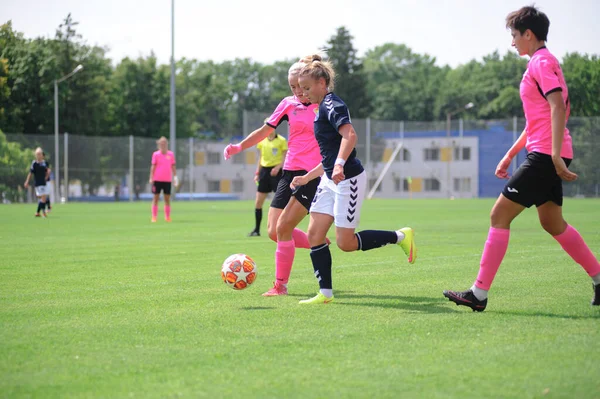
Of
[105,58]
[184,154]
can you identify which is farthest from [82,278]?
[105,58]

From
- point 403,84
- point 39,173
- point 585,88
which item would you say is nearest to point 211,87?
point 403,84

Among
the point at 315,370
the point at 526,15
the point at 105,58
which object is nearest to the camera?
the point at 315,370

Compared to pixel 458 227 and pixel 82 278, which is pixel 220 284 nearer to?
pixel 82 278

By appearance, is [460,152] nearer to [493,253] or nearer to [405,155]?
[405,155]

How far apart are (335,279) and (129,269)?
2707 millimetres

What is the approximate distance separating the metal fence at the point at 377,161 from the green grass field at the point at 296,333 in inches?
1402

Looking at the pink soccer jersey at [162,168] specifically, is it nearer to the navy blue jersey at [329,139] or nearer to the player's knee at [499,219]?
the navy blue jersey at [329,139]

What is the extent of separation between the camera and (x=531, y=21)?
20.2 feet

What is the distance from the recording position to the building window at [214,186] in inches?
1965

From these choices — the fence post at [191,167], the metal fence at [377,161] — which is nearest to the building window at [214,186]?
the metal fence at [377,161]

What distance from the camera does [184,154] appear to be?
50.8 meters

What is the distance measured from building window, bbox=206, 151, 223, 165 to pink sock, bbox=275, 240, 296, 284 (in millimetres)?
43703

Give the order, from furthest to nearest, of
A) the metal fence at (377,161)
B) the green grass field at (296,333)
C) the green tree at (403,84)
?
1. the green tree at (403,84)
2. the metal fence at (377,161)
3. the green grass field at (296,333)

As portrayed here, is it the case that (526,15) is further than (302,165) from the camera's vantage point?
No
